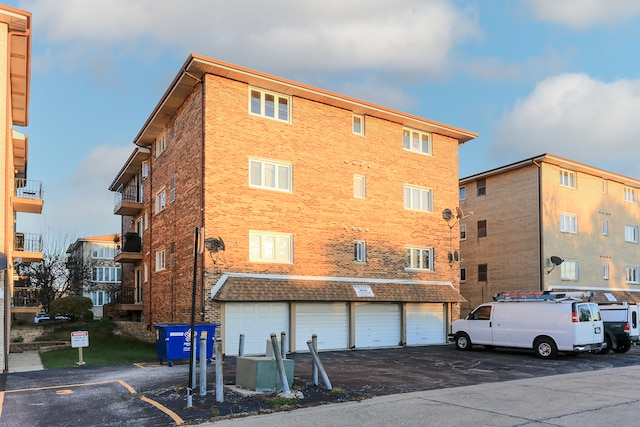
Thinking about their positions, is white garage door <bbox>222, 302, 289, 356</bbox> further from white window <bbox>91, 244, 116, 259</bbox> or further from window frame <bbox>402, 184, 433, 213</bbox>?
white window <bbox>91, 244, 116, 259</bbox>

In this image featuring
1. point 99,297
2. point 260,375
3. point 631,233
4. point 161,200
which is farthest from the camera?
point 99,297

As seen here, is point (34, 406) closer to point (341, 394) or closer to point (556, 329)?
point (341, 394)

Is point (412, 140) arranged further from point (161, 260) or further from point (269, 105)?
point (161, 260)

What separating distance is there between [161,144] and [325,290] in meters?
10.9

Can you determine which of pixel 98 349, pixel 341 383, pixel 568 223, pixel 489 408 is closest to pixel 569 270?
pixel 568 223

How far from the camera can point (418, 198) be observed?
84.6 ft

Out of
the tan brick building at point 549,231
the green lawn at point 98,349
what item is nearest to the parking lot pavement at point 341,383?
the green lawn at point 98,349

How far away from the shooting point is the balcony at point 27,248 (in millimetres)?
22281

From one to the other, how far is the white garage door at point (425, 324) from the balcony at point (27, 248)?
1542 centimetres

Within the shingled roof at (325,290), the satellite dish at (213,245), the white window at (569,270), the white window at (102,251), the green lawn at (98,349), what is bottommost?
the green lawn at (98,349)

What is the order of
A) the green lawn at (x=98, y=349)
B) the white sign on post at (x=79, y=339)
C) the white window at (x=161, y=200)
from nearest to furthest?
the white sign on post at (x=79, y=339) → the green lawn at (x=98, y=349) → the white window at (x=161, y=200)

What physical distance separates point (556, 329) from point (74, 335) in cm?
1503

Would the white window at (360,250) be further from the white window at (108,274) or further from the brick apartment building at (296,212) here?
the white window at (108,274)

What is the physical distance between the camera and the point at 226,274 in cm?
1970
